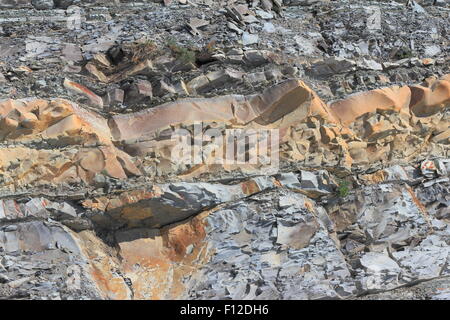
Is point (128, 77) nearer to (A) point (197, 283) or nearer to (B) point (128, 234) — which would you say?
(B) point (128, 234)

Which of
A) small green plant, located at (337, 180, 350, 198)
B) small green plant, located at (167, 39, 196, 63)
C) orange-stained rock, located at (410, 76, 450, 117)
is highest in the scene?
small green plant, located at (167, 39, 196, 63)

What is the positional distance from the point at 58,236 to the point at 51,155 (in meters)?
1.07

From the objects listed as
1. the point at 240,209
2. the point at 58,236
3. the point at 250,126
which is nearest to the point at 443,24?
the point at 250,126

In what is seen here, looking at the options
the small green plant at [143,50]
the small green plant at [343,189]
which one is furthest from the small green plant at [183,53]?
the small green plant at [343,189]

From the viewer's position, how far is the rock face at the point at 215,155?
8078 mm

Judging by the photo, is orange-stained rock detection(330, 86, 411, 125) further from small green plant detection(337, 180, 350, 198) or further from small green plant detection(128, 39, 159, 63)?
small green plant detection(128, 39, 159, 63)

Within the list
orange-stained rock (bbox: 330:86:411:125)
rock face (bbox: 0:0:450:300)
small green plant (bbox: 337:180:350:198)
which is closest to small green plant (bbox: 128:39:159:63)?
rock face (bbox: 0:0:450:300)

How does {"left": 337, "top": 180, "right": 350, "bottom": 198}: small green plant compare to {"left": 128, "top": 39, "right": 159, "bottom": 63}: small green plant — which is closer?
{"left": 337, "top": 180, "right": 350, "bottom": 198}: small green plant

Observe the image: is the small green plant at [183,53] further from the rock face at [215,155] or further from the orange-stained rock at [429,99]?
the orange-stained rock at [429,99]

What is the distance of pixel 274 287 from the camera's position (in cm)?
786

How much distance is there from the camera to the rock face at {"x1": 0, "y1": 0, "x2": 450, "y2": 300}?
8.08 meters

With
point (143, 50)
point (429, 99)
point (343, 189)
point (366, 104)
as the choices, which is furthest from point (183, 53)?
point (429, 99)

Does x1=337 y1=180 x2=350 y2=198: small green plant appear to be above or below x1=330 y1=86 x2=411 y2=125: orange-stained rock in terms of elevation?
below

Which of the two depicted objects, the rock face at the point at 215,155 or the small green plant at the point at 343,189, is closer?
the rock face at the point at 215,155
